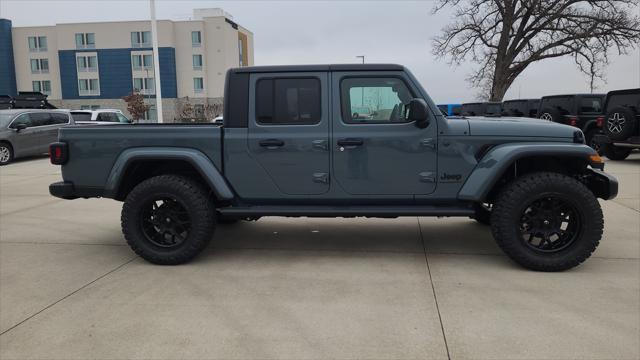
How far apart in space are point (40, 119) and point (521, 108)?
17.1m

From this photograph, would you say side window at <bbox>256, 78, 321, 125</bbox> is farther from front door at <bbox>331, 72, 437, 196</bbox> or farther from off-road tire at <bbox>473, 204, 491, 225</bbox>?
off-road tire at <bbox>473, 204, 491, 225</bbox>

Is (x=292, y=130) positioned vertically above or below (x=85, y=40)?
below

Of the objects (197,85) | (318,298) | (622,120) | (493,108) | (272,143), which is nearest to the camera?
(318,298)

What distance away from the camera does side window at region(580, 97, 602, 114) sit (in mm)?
15009

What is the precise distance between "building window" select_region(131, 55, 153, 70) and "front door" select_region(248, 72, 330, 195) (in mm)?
61754

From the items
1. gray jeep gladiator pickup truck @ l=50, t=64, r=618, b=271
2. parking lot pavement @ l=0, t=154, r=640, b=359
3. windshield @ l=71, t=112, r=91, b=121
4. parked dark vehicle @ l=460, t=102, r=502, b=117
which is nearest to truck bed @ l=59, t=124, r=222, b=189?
gray jeep gladiator pickup truck @ l=50, t=64, r=618, b=271

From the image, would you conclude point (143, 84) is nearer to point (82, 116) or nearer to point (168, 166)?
point (82, 116)

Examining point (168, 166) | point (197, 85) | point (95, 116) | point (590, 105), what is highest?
point (197, 85)

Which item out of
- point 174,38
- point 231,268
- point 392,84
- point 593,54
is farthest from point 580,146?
point 174,38

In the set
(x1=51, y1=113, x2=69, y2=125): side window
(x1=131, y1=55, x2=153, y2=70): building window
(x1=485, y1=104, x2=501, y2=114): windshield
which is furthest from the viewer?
Result: (x1=131, y1=55, x2=153, y2=70): building window

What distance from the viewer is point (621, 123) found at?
38.9 ft

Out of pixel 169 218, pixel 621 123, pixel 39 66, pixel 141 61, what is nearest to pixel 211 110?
pixel 141 61

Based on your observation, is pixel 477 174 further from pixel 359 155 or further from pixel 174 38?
pixel 174 38

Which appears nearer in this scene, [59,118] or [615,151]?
[615,151]
